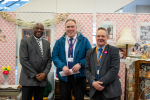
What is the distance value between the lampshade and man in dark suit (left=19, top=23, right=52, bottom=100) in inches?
79.4

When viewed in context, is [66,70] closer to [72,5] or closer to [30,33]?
[30,33]

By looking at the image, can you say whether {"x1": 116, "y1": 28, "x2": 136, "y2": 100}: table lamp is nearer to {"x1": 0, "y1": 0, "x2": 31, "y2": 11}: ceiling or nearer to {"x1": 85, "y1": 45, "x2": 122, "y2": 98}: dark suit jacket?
{"x1": 85, "y1": 45, "x2": 122, "y2": 98}: dark suit jacket

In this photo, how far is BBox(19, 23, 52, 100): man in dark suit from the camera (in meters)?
2.21

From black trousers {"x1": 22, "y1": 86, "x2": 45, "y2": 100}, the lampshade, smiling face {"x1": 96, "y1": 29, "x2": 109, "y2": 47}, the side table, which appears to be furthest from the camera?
the lampshade

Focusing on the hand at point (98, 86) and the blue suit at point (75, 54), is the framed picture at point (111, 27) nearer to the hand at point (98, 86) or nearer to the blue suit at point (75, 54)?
the blue suit at point (75, 54)

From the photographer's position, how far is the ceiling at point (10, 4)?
4988 millimetres

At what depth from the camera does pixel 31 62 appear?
2268mm

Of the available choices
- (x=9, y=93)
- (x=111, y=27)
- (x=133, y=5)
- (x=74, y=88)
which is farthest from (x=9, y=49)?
(x=133, y=5)

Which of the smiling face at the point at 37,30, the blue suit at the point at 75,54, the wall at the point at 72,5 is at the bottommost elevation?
the blue suit at the point at 75,54

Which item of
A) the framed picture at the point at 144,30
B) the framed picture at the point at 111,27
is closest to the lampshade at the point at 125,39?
the framed picture at the point at 111,27

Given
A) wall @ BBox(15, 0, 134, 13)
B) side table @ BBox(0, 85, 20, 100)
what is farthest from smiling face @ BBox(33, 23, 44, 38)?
wall @ BBox(15, 0, 134, 13)

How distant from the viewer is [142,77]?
121 inches

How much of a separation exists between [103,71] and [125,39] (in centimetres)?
187

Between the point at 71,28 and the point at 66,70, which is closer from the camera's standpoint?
the point at 66,70
